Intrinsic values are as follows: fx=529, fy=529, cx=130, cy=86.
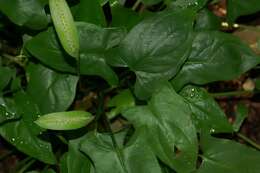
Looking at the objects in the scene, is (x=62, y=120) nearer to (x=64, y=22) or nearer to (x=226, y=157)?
(x=64, y=22)

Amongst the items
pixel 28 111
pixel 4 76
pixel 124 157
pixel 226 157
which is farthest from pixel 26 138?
pixel 226 157

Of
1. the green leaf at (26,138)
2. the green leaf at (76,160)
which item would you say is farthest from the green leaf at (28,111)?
the green leaf at (76,160)

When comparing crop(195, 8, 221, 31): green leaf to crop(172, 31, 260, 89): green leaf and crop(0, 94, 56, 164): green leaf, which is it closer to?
crop(172, 31, 260, 89): green leaf

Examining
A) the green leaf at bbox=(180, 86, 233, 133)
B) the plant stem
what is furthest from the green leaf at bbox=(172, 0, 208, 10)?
the plant stem

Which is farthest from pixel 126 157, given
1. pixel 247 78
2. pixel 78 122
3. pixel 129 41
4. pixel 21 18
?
pixel 247 78

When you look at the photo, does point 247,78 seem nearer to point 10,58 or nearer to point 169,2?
point 169,2

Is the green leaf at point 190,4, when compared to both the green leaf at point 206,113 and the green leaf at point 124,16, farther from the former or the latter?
the green leaf at point 206,113
